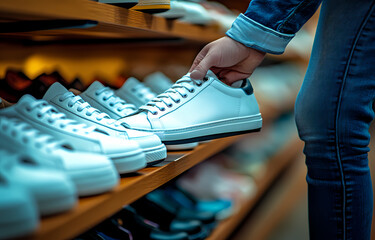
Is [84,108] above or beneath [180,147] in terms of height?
above

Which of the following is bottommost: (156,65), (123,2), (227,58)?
(156,65)

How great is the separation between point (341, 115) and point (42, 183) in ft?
1.72

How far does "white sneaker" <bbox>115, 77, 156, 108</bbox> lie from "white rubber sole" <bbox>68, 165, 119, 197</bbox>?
16.9 inches

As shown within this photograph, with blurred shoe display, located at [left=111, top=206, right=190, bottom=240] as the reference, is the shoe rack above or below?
above

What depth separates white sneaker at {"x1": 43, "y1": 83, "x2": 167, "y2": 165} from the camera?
628 mm

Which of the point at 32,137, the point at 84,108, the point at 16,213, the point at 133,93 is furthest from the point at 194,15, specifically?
the point at 16,213

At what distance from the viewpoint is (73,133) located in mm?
543

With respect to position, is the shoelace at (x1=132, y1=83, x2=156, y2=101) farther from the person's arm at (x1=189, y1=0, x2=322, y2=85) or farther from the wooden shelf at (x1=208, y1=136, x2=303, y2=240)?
the wooden shelf at (x1=208, y1=136, x2=303, y2=240)

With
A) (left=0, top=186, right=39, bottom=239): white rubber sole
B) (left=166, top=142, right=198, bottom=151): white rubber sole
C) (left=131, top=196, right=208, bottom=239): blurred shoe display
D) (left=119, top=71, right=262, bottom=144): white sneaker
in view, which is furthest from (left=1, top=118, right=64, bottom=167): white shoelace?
(left=131, top=196, right=208, bottom=239): blurred shoe display

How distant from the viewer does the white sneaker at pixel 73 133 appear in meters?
0.54

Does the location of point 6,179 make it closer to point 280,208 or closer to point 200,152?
point 200,152

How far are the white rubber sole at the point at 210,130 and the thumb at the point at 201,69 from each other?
0.34 feet

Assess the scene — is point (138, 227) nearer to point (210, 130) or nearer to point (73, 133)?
point (210, 130)

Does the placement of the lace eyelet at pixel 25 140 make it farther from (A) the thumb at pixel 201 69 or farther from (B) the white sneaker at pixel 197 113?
(A) the thumb at pixel 201 69
